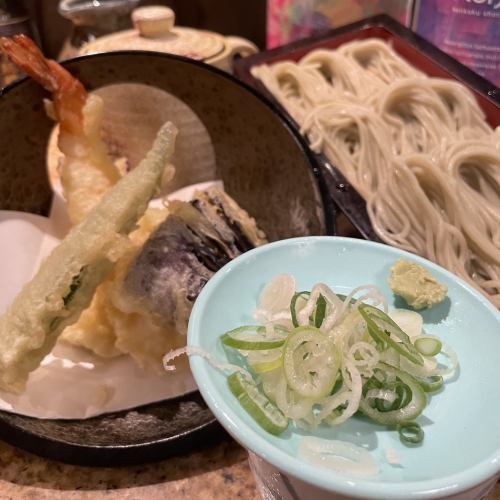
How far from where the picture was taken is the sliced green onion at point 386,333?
0.75 m

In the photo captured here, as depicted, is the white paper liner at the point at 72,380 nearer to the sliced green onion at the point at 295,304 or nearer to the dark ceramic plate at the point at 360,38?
the sliced green onion at the point at 295,304

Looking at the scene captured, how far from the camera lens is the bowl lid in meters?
1.82

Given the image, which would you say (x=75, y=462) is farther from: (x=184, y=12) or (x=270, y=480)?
(x=184, y=12)

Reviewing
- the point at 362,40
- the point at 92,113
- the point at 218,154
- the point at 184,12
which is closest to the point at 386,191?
the point at 218,154

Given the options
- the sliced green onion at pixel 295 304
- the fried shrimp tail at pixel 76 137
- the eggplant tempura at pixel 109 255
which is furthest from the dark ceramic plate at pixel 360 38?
the fried shrimp tail at pixel 76 137

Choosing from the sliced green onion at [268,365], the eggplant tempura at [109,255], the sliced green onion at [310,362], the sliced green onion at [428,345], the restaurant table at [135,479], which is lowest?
the restaurant table at [135,479]

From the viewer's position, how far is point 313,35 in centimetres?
209

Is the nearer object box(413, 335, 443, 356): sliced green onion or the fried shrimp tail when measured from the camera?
box(413, 335, 443, 356): sliced green onion

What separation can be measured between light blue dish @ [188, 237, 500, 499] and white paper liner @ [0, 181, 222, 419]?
0.32 metres

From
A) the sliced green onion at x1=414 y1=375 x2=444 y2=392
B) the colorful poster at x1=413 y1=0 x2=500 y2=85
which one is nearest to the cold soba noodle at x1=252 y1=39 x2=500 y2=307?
the colorful poster at x1=413 y1=0 x2=500 y2=85

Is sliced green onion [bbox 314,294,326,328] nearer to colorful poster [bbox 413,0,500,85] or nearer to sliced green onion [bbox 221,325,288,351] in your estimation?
sliced green onion [bbox 221,325,288,351]

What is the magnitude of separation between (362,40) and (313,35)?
20cm

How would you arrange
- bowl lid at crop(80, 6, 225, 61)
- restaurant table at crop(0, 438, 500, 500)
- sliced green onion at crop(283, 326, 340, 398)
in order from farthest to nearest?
bowl lid at crop(80, 6, 225, 61)
restaurant table at crop(0, 438, 500, 500)
sliced green onion at crop(283, 326, 340, 398)

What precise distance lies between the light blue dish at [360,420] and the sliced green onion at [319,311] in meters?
0.13
